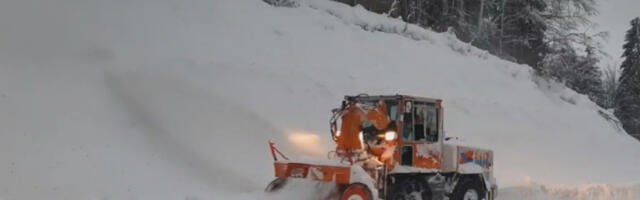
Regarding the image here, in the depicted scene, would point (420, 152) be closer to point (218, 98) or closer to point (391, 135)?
point (391, 135)

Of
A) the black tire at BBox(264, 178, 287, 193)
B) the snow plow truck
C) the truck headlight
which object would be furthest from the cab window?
the black tire at BBox(264, 178, 287, 193)

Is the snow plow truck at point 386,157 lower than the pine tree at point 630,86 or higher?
lower

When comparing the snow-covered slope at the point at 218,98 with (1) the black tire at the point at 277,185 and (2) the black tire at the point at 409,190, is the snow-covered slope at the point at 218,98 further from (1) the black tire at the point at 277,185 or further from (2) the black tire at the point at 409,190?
(2) the black tire at the point at 409,190

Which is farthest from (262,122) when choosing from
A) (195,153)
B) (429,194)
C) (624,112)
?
(624,112)

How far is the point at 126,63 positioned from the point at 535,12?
85.4 feet

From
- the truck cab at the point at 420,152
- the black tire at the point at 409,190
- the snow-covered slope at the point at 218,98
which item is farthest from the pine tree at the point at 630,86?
the black tire at the point at 409,190

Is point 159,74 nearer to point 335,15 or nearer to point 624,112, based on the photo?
point 335,15

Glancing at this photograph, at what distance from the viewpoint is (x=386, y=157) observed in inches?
417

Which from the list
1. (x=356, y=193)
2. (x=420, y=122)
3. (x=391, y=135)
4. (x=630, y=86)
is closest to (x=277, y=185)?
(x=356, y=193)

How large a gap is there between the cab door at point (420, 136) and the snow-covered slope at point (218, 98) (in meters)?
2.41

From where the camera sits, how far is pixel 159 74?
14812 mm

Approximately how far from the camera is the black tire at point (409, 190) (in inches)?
430

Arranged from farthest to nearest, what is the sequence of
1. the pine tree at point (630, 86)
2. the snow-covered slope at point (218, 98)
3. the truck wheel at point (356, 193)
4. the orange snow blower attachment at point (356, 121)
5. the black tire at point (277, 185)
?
the pine tree at point (630, 86) < the snow-covered slope at point (218, 98) < the orange snow blower attachment at point (356, 121) < the black tire at point (277, 185) < the truck wheel at point (356, 193)

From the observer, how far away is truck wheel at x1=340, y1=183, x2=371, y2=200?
953cm
